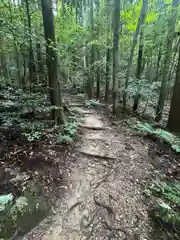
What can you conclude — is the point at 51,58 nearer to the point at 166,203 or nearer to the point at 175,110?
the point at 175,110

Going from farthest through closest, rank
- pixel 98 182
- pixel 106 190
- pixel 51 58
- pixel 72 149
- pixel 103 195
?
pixel 51 58
pixel 72 149
pixel 98 182
pixel 106 190
pixel 103 195

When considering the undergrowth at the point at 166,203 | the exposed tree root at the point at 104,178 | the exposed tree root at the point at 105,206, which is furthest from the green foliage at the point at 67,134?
the undergrowth at the point at 166,203

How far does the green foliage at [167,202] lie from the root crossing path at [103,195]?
0.25 meters

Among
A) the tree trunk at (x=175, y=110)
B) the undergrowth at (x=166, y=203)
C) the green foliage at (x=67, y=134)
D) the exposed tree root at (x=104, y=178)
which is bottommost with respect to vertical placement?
the undergrowth at (x=166, y=203)

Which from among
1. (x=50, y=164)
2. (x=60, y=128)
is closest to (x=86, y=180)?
(x=50, y=164)

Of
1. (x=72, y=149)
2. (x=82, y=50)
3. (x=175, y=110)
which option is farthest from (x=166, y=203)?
(x=82, y=50)

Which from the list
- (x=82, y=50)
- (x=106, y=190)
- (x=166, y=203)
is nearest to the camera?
(x=166, y=203)

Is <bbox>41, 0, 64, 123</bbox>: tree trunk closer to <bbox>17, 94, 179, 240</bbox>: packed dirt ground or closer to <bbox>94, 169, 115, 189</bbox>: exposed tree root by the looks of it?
<bbox>17, 94, 179, 240</bbox>: packed dirt ground

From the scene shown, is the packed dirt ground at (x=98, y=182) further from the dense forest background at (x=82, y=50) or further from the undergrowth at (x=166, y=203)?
the dense forest background at (x=82, y=50)

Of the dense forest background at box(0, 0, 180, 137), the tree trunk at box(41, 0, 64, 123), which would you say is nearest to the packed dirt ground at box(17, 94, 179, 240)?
the tree trunk at box(41, 0, 64, 123)

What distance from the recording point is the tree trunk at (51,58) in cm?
474

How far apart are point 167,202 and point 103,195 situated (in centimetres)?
127

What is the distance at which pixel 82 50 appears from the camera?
13.5m

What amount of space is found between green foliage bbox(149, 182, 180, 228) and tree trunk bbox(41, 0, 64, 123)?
11.6ft
